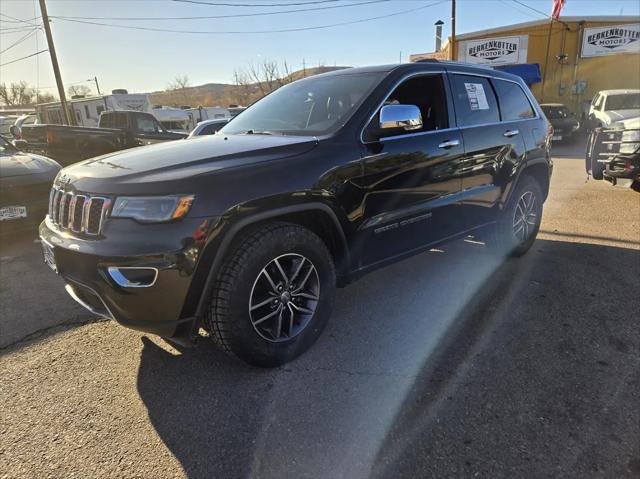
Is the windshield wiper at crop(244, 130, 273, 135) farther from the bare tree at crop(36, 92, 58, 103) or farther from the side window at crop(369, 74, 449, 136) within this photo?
the bare tree at crop(36, 92, 58, 103)

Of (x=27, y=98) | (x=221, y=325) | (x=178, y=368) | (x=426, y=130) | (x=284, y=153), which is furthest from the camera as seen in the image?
(x=27, y=98)

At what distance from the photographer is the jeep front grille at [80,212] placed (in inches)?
92.6

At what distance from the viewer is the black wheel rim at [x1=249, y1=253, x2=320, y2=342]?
105 inches

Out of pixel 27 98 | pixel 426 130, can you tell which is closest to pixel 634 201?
pixel 426 130

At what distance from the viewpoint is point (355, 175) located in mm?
2902

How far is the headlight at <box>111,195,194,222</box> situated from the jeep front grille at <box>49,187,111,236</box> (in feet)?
0.61

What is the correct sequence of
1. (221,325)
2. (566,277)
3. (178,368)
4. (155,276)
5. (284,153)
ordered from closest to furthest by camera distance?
(155,276)
(221,325)
(284,153)
(178,368)
(566,277)

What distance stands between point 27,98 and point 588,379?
94.3 metres

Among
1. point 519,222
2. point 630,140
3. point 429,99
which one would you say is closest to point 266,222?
point 429,99

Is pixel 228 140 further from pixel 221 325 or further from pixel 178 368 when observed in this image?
pixel 178 368

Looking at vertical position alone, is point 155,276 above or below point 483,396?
above

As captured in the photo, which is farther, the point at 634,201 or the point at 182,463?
the point at 634,201

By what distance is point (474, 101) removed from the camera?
3.96 metres

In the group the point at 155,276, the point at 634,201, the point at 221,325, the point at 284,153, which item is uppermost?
the point at 284,153
